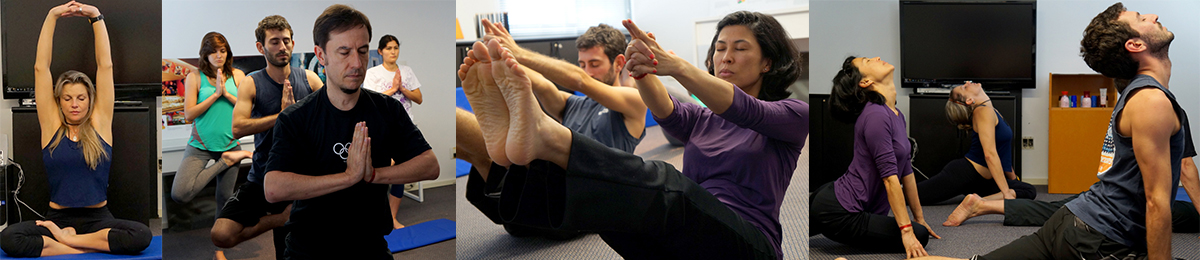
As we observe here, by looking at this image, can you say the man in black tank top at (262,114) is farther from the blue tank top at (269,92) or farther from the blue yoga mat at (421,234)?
the blue yoga mat at (421,234)

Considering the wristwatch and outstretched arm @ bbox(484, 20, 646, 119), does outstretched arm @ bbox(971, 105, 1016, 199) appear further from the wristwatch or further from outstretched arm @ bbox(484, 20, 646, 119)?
the wristwatch

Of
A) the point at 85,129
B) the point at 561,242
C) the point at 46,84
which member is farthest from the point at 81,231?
the point at 561,242

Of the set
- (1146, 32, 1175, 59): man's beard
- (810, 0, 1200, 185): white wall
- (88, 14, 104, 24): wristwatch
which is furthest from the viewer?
(88, 14, 104, 24): wristwatch

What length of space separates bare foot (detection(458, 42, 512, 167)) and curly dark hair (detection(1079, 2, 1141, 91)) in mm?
2368

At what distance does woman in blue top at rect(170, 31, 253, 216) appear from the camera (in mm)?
2080

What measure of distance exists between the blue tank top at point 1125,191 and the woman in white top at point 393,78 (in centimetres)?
247

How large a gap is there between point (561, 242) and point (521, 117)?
2.62ft

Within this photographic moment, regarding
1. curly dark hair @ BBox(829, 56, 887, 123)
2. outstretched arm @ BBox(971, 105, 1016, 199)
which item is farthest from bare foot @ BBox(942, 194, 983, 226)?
curly dark hair @ BBox(829, 56, 887, 123)

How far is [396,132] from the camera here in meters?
2.18

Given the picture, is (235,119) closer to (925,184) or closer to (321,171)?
(321,171)

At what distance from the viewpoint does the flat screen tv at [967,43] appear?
294 cm

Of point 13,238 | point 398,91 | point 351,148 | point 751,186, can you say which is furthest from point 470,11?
point 13,238

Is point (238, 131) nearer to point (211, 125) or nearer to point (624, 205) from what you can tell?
point (211, 125)

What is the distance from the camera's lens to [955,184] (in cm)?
310
